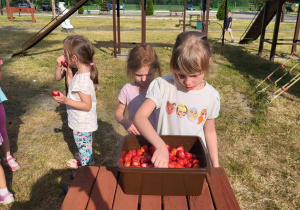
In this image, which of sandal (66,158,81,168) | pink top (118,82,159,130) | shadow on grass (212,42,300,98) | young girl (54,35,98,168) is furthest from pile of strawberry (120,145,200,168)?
shadow on grass (212,42,300,98)

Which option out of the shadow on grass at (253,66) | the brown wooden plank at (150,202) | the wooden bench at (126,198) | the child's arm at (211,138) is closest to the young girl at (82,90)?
the wooden bench at (126,198)

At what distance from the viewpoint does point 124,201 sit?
1380 millimetres

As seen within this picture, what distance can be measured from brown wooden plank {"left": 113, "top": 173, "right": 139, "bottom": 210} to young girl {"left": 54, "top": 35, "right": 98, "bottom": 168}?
4.13 ft

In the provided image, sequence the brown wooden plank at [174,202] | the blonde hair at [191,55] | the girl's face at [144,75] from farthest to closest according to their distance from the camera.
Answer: the girl's face at [144,75] → the blonde hair at [191,55] → the brown wooden plank at [174,202]

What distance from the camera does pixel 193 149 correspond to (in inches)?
61.2

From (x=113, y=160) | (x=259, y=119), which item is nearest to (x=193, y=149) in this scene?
(x=113, y=160)

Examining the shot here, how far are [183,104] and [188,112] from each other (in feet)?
0.22

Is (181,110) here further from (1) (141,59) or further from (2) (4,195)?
(2) (4,195)

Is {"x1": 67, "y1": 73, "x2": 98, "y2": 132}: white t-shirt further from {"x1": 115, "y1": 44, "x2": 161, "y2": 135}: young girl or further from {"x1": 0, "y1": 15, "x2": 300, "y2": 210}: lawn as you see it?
{"x1": 0, "y1": 15, "x2": 300, "y2": 210}: lawn

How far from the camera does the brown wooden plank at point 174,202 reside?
133 cm

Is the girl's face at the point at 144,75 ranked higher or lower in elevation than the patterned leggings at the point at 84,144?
higher

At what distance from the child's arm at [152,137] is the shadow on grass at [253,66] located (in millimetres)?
5492

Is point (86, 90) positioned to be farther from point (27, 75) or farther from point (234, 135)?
point (27, 75)

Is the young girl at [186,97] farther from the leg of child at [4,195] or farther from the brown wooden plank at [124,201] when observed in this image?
the leg of child at [4,195]
